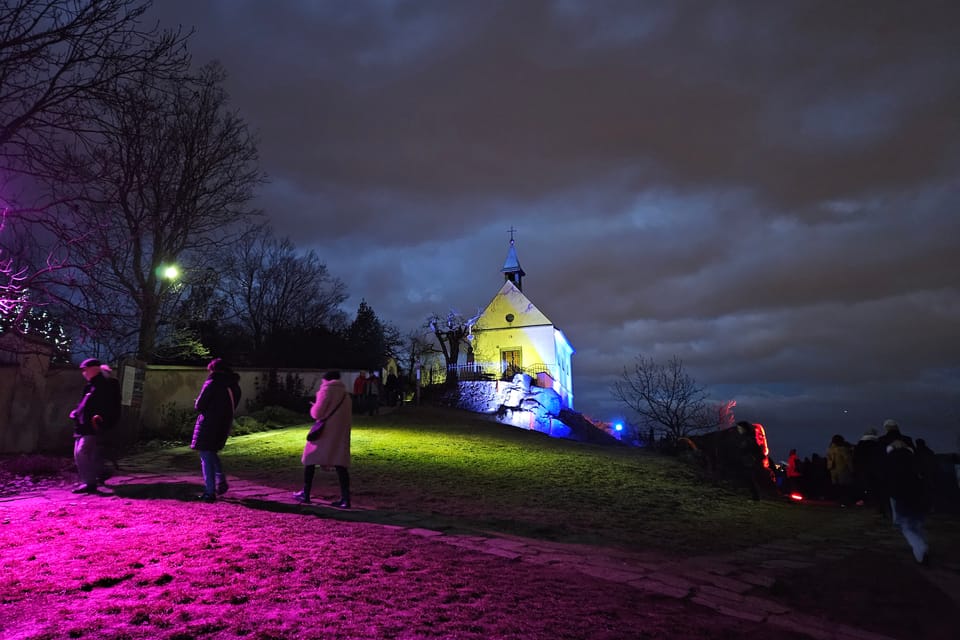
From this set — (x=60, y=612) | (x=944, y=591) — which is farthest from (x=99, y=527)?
(x=944, y=591)

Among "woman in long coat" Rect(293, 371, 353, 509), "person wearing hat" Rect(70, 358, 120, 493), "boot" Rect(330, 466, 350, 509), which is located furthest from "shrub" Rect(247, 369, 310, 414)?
"boot" Rect(330, 466, 350, 509)

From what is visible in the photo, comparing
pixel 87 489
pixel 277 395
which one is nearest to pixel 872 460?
pixel 87 489

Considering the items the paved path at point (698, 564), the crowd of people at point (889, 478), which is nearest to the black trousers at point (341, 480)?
the paved path at point (698, 564)

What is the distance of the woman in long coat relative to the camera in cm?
712

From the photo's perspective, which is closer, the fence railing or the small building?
the fence railing

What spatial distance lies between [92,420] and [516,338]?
3476cm

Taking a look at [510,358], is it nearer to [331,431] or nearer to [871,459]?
[871,459]

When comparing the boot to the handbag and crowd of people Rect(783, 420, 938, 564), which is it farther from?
crowd of people Rect(783, 420, 938, 564)

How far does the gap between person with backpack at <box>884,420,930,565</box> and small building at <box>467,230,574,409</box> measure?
102 feet

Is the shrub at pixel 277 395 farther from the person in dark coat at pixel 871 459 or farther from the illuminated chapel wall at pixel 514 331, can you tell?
the illuminated chapel wall at pixel 514 331

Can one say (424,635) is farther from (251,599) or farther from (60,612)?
(60,612)

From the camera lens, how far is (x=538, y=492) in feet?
31.3

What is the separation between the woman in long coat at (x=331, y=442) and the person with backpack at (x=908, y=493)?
7455mm

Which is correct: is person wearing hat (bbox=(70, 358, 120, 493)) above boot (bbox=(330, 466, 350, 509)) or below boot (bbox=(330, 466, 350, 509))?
above
